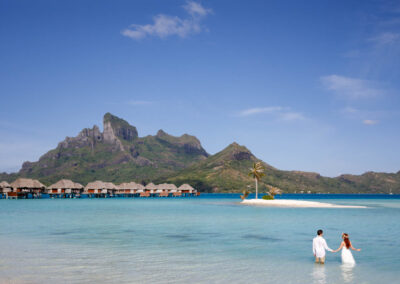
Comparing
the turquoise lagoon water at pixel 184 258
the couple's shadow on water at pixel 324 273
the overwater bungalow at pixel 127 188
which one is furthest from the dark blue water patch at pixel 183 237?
the overwater bungalow at pixel 127 188

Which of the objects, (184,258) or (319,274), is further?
(184,258)

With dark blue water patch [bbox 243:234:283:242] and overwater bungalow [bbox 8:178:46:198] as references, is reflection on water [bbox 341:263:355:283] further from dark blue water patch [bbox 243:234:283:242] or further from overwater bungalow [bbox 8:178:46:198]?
overwater bungalow [bbox 8:178:46:198]

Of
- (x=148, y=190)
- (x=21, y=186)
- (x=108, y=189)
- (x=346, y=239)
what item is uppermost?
(x=21, y=186)

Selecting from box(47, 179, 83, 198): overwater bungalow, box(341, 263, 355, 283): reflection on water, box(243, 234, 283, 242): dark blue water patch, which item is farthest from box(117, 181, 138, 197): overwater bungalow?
box(341, 263, 355, 283): reflection on water

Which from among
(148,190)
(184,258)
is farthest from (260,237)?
(148,190)

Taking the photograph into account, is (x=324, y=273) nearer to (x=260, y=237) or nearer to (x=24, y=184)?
(x=260, y=237)

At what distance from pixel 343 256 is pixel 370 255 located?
13.3 ft

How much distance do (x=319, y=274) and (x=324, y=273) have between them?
388mm

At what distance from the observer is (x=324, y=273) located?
16.9 meters

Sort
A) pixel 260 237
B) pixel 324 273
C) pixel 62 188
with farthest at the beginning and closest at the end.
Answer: pixel 62 188 < pixel 260 237 < pixel 324 273

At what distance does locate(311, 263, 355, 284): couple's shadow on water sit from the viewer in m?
15.5

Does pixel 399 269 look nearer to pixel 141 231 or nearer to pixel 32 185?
pixel 141 231

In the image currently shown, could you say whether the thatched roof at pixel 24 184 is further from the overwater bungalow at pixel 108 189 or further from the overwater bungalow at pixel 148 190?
the overwater bungalow at pixel 148 190

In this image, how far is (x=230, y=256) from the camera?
2102 centimetres
